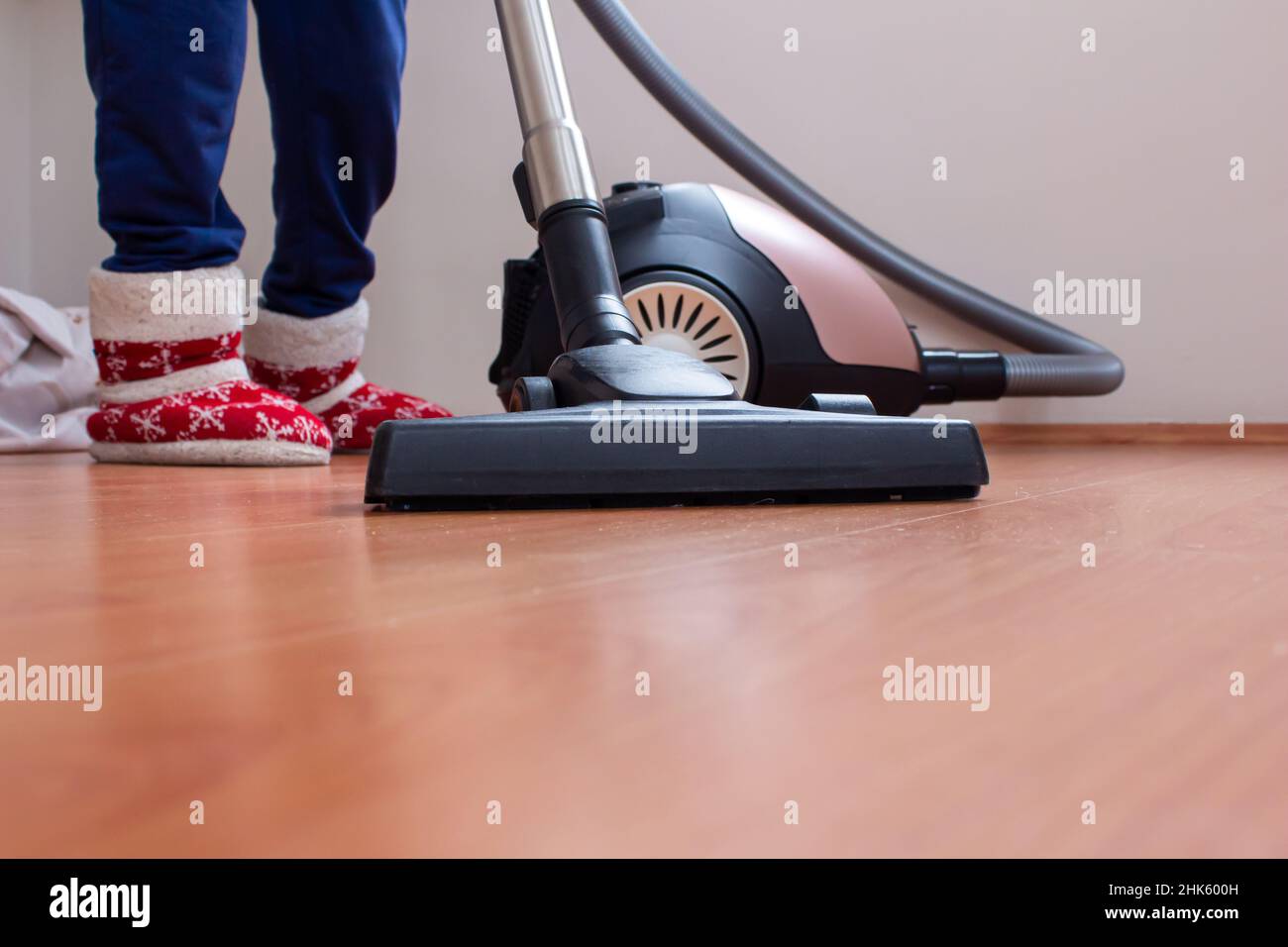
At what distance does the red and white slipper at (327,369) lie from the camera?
142 centimetres

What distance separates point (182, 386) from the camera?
1200mm

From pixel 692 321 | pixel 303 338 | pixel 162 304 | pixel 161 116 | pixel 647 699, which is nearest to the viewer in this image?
pixel 647 699

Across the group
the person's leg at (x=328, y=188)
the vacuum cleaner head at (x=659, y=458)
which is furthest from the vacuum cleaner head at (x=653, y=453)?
the person's leg at (x=328, y=188)

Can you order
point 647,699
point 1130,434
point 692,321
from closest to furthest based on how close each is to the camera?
point 647,699 < point 692,321 < point 1130,434

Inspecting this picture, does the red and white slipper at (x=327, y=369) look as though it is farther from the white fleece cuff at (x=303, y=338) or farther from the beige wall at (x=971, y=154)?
the beige wall at (x=971, y=154)

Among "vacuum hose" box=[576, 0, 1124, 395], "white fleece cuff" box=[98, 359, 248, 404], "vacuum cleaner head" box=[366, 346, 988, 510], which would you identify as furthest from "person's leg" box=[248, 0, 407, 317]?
"vacuum cleaner head" box=[366, 346, 988, 510]

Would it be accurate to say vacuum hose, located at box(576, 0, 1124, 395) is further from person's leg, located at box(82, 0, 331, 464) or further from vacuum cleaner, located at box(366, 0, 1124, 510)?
person's leg, located at box(82, 0, 331, 464)

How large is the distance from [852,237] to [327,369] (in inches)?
32.1

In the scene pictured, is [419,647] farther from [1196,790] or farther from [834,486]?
[834,486]

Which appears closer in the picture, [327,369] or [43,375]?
[327,369]

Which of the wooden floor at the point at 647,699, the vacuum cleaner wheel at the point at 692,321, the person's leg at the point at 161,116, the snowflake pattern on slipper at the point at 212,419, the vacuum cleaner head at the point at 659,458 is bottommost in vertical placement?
the wooden floor at the point at 647,699

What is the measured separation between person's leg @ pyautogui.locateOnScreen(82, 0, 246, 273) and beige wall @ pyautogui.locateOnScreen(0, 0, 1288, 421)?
3.17 feet

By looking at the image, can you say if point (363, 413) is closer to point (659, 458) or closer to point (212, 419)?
point (212, 419)

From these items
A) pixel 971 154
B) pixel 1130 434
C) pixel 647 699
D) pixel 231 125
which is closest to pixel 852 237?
pixel 971 154
